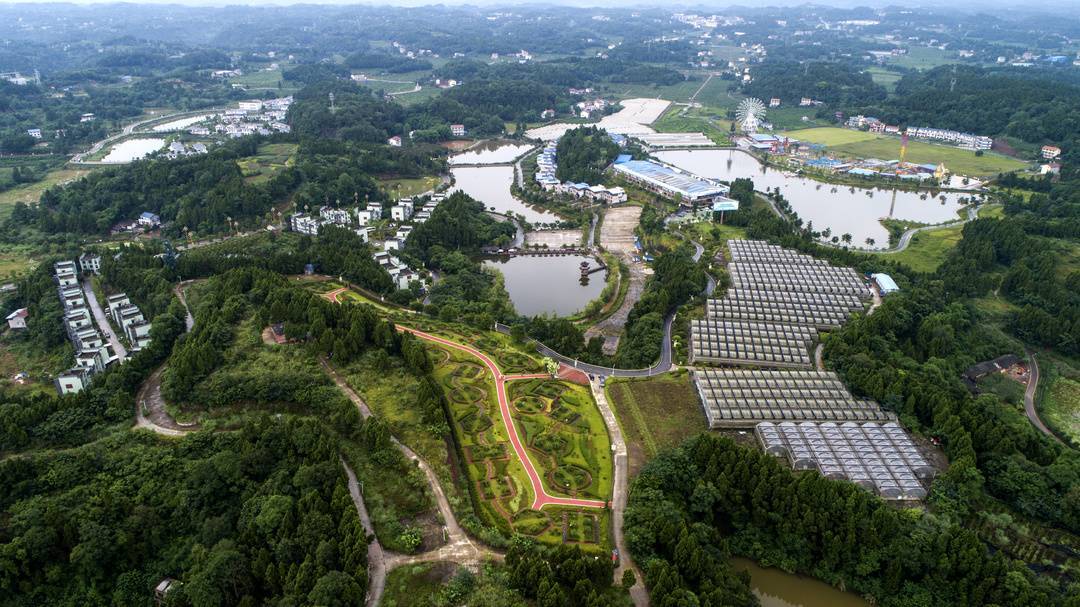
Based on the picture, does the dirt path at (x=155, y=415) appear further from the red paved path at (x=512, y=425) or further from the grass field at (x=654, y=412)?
the grass field at (x=654, y=412)

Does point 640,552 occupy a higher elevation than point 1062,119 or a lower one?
lower

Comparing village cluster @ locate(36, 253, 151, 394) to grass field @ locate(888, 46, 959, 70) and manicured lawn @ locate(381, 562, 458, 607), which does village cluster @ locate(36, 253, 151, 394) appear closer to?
manicured lawn @ locate(381, 562, 458, 607)

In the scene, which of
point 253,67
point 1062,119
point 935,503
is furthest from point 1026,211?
point 253,67

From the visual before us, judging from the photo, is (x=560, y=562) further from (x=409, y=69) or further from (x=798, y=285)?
(x=409, y=69)

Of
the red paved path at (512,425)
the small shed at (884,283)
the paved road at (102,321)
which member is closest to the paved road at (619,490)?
the red paved path at (512,425)

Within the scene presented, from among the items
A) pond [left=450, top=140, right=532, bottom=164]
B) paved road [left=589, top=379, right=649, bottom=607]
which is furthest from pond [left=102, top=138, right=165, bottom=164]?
paved road [left=589, top=379, right=649, bottom=607]

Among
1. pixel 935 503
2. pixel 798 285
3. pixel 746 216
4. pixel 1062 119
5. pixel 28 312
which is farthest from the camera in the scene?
pixel 1062 119
